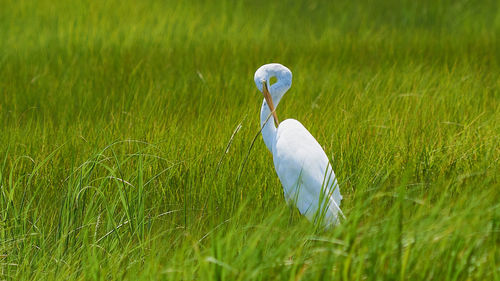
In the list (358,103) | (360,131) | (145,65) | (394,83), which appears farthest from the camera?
(145,65)

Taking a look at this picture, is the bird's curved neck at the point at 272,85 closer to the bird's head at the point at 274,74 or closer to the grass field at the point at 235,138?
the bird's head at the point at 274,74

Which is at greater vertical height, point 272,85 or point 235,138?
point 272,85

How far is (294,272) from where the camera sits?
154cm

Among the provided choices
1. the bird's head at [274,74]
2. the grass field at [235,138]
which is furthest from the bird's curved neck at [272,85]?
the grass field at [235,138]

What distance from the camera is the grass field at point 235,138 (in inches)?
65.1

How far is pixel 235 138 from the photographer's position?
3115 mm

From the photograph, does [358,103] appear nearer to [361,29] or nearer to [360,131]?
[360,131]

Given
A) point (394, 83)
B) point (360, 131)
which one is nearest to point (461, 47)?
point (394, 83)

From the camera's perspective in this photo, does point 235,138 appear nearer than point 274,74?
No

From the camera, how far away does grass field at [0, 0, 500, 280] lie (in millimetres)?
1654

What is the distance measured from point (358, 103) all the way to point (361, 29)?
99.7 inches

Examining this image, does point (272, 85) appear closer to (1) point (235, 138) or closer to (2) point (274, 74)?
(2) point (274, 74)

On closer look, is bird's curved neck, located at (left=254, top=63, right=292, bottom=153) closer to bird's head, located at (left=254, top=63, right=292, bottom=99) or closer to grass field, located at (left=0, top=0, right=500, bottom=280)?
bird's head, located at (left=254, top=63, right=292, bottom=99)

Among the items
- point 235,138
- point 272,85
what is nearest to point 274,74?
point 272,85
